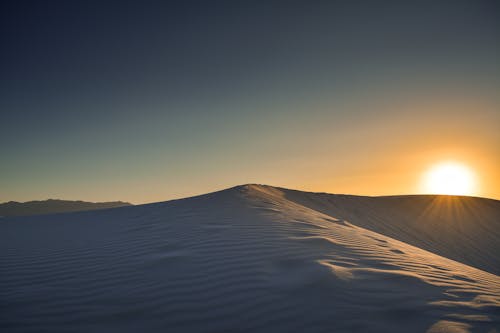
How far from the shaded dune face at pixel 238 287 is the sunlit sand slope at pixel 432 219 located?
314 inches

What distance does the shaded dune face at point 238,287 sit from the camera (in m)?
2.28

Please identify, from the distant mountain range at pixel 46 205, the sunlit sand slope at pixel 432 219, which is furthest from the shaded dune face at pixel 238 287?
the distant mountain range at pixel 46 205

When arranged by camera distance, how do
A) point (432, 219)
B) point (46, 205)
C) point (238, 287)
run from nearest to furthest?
point (238, 287) → point (432, 219) → point (46, 205)

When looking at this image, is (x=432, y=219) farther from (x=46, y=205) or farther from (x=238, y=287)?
(x=46, y=205)

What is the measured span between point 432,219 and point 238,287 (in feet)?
51.2

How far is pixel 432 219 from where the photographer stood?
15.5 m

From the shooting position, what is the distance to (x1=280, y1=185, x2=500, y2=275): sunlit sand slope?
1189 centimetres

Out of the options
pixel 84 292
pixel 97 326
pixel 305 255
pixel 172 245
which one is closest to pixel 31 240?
pixel 172 245

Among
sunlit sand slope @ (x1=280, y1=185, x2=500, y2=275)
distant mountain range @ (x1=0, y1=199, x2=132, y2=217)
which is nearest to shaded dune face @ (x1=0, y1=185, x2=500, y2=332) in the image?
sunlit sand slope @ (x1=280, y1=185, x2=500, y2=275)

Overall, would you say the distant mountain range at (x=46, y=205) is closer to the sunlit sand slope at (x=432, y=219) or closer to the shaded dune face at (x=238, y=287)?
the sunlit sand slope at (x=432, y=219)

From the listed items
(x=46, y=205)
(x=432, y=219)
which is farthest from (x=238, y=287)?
(x=46, y=205)

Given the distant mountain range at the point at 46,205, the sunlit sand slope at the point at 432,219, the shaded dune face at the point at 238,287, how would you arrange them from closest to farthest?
the shaded dune face at the point at 238,287 < the sunlit sand slope at the point at 432,219 < the distant mountain range at the point at 46,205

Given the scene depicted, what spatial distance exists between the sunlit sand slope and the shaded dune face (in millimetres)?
7976

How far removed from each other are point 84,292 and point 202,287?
3.74 feet
